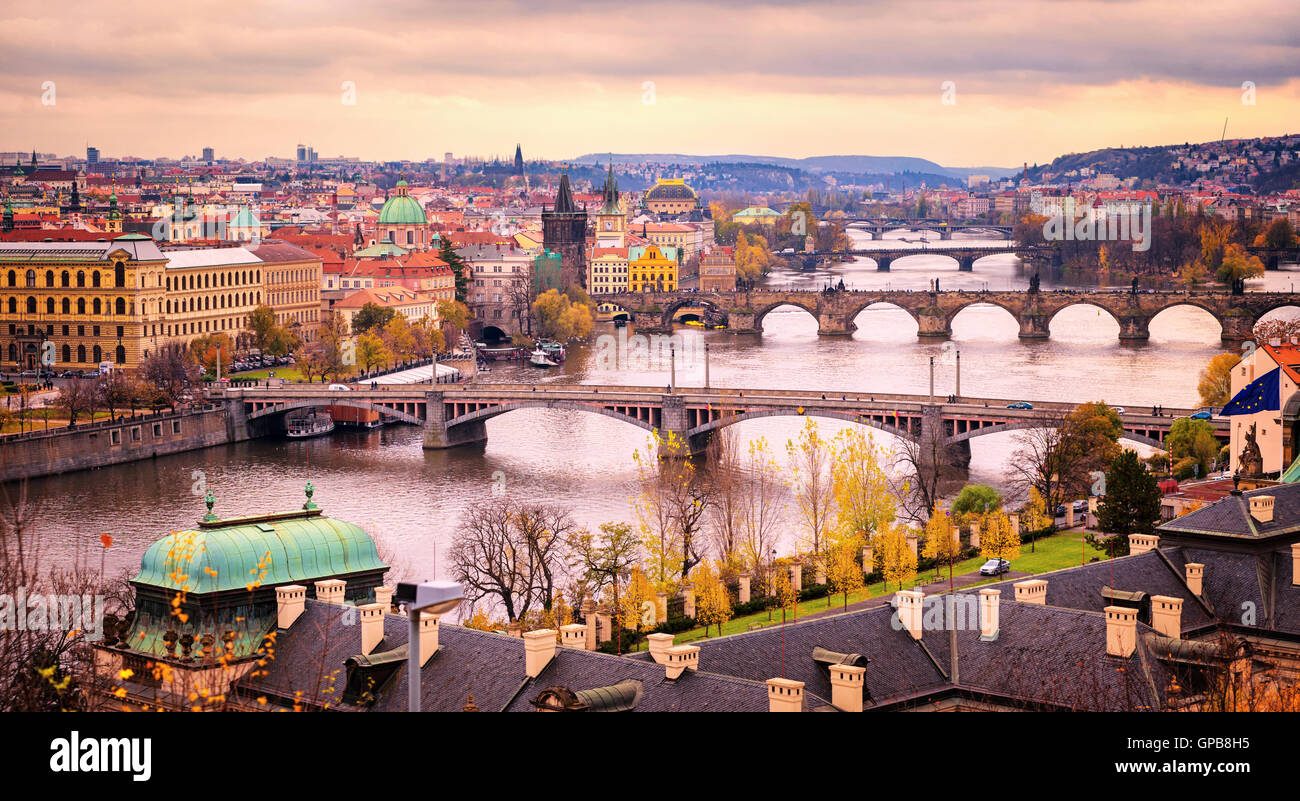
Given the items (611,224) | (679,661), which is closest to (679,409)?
(679,661)

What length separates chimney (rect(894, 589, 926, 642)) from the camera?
702 inches

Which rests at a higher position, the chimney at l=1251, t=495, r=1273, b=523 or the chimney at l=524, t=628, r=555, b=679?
the chimney at l=1251, t=495, r=1273, b=523

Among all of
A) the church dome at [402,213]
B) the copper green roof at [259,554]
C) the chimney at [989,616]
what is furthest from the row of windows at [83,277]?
the chimney at [989,616]

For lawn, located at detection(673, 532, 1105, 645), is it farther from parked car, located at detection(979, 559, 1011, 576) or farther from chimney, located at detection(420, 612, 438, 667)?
chimney, located at detection(420, 612, 438, 667)

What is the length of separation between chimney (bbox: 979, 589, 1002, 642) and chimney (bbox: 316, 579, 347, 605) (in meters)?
6.72

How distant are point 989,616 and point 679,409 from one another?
100 ft

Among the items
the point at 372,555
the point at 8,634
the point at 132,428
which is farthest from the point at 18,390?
the point at 8,634

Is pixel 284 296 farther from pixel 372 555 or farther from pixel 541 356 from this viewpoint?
pixel 372 555

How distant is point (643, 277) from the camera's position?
344ft

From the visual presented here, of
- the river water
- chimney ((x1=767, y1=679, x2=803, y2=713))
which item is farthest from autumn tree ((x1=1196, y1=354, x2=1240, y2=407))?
chimney ((x1=767, y1=679, x2=803, y2=713))

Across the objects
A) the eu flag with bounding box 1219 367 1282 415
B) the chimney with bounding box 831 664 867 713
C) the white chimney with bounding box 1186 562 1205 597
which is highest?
the eu flag with bounding box 1219 367 1282 415

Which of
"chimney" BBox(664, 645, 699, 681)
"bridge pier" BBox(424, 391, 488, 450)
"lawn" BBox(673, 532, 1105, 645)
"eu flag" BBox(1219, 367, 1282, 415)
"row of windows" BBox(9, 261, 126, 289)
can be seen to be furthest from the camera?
"row of windows" BBox(9, 261, 126, 289)

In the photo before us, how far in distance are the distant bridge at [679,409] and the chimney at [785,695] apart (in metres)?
28.3
